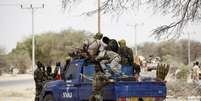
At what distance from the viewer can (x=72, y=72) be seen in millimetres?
15383

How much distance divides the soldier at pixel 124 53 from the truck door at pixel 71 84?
1.09 m

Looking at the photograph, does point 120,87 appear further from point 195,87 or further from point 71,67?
point 195,87

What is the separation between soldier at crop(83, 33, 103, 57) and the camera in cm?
1432

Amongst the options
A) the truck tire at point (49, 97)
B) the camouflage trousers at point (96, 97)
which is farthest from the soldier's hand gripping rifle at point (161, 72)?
the truck tire at point (49, 97)

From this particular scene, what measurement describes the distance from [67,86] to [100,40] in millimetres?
1738

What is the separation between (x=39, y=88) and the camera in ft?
63.0

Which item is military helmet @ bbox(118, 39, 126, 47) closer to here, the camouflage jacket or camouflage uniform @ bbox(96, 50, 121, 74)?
camouflage uniform @ bbox(96, 50, 121, 74)

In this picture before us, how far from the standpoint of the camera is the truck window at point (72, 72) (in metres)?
15.2

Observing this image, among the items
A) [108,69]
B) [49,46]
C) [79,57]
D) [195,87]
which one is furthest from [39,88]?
[49,46]

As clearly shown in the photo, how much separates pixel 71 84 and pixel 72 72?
15.9 inches

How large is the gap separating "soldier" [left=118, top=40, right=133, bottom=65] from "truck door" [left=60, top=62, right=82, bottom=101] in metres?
1.09

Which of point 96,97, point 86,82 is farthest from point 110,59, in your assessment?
point 96,97

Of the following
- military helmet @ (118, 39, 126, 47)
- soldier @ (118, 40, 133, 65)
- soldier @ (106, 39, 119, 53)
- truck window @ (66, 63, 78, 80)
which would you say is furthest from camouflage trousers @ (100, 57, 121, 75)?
truck window @ (66, 63, 78, 80)

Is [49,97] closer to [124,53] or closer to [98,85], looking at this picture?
[124,53]
